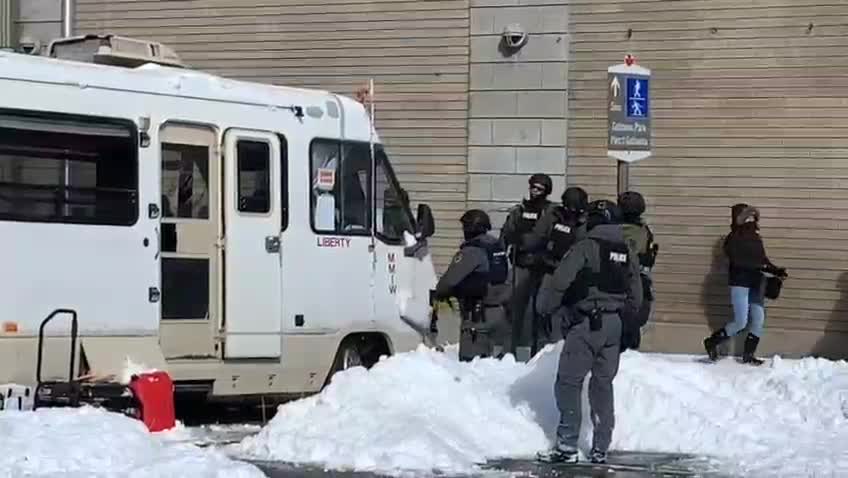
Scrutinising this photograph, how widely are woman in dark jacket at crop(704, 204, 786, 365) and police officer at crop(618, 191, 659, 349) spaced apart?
73.1 inches

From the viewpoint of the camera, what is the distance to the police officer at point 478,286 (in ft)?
40.4

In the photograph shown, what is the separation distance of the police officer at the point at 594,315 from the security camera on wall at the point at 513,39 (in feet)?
26.0

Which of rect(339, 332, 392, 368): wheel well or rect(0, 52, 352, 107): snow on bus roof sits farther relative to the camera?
rect(339, 332, 392, 368): wheel well

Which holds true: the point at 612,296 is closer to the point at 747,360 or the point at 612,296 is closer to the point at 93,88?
the point at 93,88

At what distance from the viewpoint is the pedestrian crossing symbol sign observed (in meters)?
13.6

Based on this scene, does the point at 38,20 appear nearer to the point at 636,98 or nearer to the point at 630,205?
the point at 636,98

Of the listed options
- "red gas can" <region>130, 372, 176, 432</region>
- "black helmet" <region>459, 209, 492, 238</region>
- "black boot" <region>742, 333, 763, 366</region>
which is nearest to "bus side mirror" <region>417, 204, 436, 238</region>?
"black helmet" <region>459, 209, 492, 238</region>

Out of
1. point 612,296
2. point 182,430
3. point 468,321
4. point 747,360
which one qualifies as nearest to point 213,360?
point 182,430

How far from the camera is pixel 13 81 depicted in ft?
34.8

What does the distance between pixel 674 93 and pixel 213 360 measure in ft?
24.9

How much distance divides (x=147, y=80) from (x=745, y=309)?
7.25m

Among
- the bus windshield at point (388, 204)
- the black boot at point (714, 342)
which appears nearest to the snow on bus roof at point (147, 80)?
the bus windshield at point (388, 204)

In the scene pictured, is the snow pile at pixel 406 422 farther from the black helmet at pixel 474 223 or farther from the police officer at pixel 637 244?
the black helmet at pixel 474 223

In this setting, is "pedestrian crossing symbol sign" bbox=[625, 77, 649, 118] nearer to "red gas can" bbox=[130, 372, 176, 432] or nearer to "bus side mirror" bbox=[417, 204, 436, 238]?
"bus side mirror" bbox=[417, 204, 436, 238]
